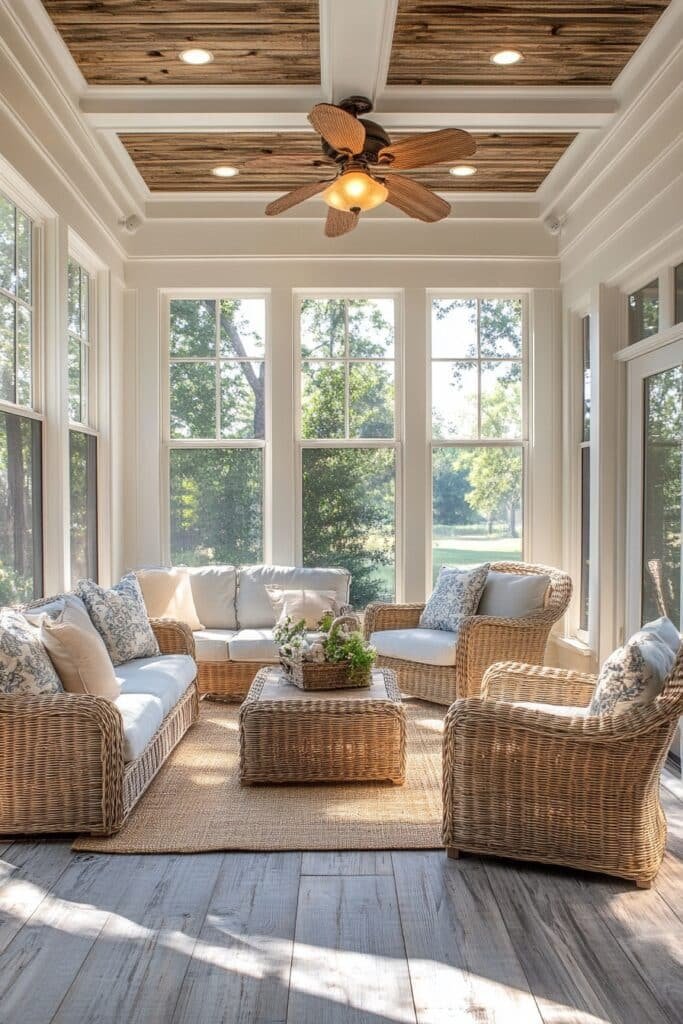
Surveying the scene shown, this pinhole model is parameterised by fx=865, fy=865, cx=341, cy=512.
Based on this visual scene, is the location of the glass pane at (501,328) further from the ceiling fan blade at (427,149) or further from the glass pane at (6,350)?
the glass pane at (6,350)

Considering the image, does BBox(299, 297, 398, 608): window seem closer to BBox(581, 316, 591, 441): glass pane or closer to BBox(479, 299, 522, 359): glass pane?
BBox(479, 299, 522, 359): glass pane

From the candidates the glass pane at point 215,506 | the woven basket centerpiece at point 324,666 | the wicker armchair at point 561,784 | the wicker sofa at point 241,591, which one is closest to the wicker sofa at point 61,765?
the woven basket centerpiece at point 324,666

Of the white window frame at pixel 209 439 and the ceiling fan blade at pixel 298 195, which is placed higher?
the ceiling fan blade at pixel 298 195

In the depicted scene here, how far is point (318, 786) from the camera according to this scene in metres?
3.83

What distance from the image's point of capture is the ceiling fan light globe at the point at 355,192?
393 centimetres

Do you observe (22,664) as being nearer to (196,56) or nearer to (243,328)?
(196,56)

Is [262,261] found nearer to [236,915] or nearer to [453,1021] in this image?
[236,915]

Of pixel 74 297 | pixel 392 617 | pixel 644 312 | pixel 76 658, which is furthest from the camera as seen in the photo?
pixel 392 617

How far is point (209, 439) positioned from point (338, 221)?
218cm

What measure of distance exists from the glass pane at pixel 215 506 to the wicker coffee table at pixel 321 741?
259cm

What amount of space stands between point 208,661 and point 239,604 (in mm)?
562

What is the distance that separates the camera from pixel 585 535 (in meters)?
5.93

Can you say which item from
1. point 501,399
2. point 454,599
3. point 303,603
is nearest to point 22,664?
point 303,603

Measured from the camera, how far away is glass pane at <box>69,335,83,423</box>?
208 inches
